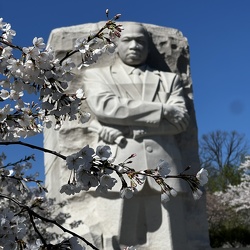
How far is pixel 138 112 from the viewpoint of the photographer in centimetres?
491

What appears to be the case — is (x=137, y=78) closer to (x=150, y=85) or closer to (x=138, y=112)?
(x=150, y=85)

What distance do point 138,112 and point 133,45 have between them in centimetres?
78

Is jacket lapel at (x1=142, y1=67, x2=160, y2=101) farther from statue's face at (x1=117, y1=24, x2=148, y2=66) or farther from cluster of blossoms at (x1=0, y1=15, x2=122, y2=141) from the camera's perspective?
cluster of blossoms at (x1=0, y1=15, x2=122, y2=141)

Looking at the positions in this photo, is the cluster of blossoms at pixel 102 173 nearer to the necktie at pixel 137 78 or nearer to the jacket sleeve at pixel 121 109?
the jacket sleeve at pixel 121 109

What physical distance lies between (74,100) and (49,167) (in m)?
4.14

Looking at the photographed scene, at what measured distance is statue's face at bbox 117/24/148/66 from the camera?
5312mm

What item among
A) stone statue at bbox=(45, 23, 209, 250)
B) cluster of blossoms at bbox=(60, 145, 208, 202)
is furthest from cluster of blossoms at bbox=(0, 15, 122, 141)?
stone statue at bbox=(45, 23, 209, 250)

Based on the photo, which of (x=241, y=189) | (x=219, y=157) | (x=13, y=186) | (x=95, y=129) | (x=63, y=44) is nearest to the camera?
(x=13, y=186)

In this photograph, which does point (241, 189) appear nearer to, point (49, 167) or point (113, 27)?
point (49, 167)

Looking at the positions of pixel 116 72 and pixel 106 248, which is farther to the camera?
pixel 116 72

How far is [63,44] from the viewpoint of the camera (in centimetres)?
548

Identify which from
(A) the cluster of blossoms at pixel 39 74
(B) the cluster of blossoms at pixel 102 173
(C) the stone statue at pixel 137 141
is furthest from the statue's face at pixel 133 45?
(B) the cluster of blossoms at pixel 102 173

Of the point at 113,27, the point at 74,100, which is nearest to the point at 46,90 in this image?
the point at 74,100

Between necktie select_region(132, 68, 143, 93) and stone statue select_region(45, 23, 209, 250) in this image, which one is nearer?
stone statue select_region(45, 23, 209, 250)
